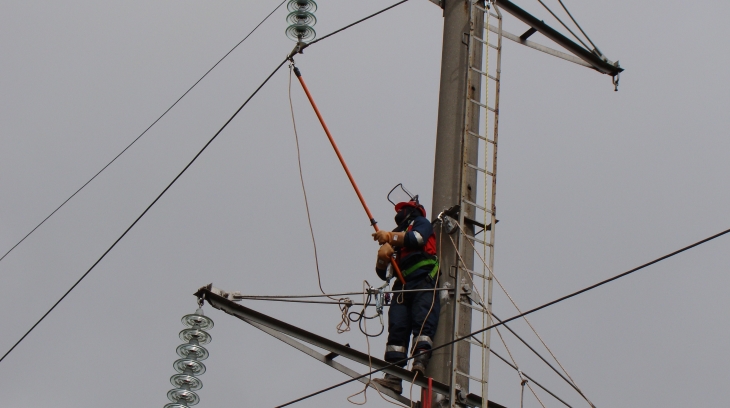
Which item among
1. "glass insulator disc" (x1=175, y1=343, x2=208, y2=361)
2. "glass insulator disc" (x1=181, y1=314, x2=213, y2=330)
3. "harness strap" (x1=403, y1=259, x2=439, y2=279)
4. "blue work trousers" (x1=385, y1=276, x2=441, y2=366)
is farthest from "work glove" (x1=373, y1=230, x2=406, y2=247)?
"glass insulator disc" (x1=175, y1=343, x2=208, y2=361)

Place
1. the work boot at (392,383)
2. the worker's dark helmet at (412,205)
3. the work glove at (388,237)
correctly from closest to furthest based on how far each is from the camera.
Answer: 1. the work boot at (392,383)
2. the work glove at (388,237)
3. the worker's dark helmet at (412,205)

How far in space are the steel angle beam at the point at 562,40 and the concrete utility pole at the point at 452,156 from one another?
508 millimetres

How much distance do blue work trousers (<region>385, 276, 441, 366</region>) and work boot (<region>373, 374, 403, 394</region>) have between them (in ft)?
0.47

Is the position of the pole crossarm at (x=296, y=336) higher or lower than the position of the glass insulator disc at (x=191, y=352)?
higher

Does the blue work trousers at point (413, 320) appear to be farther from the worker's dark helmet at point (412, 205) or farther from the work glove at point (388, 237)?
the worker's dark helmet at point (412, 205)

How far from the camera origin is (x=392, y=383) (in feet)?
32.7

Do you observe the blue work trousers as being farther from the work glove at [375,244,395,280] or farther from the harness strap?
the work glove at [375,244,395,280]

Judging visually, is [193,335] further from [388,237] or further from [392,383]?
[388,237]

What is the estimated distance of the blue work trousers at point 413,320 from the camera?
10016 mm

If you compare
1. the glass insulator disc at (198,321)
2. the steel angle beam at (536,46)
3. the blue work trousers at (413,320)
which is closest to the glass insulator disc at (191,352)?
the glass insulator disc at (198,321)

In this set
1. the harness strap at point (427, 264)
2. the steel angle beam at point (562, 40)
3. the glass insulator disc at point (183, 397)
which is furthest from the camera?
the steel angle beam at point (562, 40)

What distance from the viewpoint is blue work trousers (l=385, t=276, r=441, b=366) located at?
10.0 m

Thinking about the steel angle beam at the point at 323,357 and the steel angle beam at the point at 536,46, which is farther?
the steel angle beam at the point at 536,46

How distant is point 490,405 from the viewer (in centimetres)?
959
